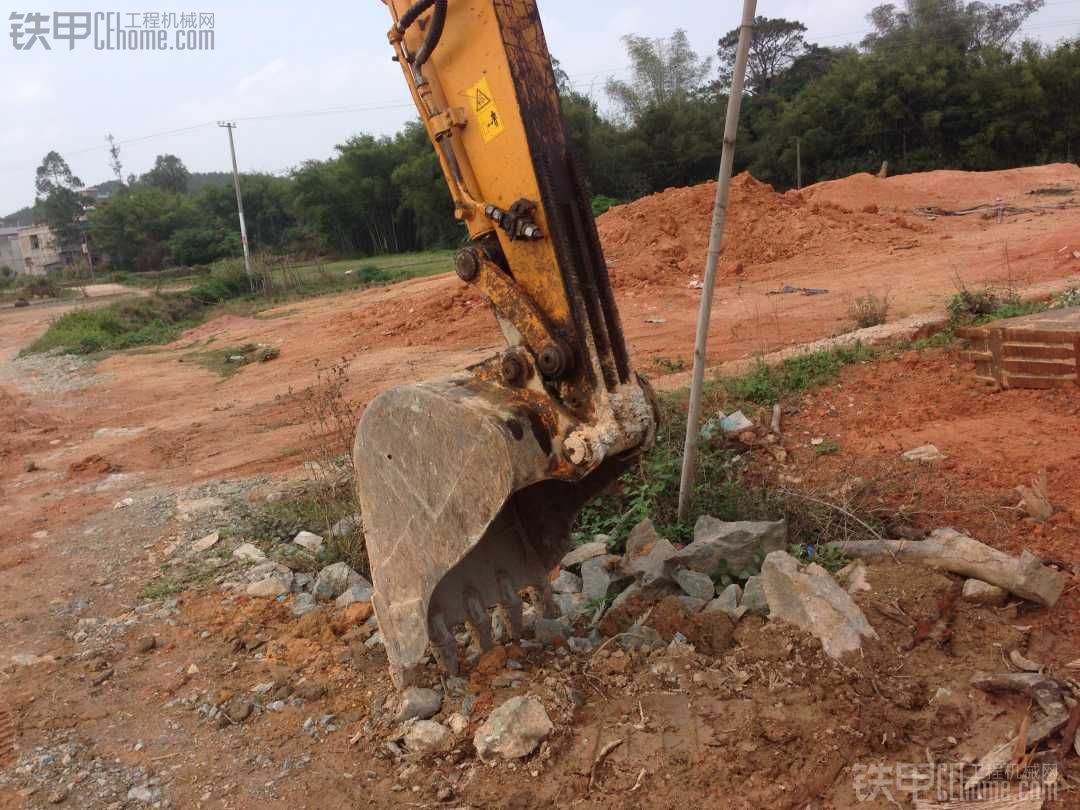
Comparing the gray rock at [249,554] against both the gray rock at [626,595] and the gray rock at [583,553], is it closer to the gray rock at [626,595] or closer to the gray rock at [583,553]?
the gray rock at [583,553]

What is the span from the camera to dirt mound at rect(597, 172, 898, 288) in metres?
15.8

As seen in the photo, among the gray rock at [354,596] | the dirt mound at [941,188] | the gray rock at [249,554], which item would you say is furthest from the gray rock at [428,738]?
the dirt mound at [941,188]

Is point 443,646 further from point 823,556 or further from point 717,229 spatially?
point 717,229

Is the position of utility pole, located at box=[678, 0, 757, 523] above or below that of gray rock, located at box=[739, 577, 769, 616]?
above

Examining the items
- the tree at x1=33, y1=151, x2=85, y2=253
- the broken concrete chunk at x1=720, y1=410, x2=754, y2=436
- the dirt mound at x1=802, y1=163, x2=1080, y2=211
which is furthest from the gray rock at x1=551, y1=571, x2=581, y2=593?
the tree at x1=33, y1=151, x2=85, y2=253

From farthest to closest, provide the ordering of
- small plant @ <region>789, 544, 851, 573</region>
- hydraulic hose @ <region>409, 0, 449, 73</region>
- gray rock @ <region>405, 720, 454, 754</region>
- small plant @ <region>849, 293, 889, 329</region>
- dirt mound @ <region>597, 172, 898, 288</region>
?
1. dirt mound @ <region>597, 172, 898, 288</region>
2. small plant @ <region>849, 293, 889, 329</region>
3. small plant @ <region>789, 544, 851, 573</region>
4. gray rock @ <region>405, 720, 454, 754</region>
5. hydraulic hose @ <region>409, 0, 449, 73</region>

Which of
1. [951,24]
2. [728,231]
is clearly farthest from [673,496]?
[951,24]

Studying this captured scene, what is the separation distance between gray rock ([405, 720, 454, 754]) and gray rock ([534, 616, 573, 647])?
1.87 feet

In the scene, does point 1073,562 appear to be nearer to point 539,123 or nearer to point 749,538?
point 749,538

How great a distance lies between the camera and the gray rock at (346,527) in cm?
480

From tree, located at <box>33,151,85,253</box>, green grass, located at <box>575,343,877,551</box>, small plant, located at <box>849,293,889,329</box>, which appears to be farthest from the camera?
tree, located at <box>33,151,85,253</box>

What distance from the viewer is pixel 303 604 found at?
4.27 m

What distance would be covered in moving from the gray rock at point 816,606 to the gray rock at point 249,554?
2.90m

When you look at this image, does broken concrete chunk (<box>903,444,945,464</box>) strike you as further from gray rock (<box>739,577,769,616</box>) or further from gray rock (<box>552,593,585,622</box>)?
gray rock (<box>552,593,585,622</box>)
